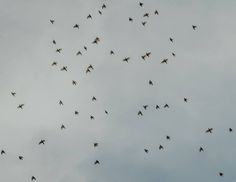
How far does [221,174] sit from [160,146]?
41.8ft

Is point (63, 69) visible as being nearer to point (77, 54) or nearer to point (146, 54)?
point (77, 54)

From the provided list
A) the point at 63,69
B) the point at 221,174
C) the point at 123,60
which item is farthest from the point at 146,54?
the point at 221,174

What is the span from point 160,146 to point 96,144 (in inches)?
517

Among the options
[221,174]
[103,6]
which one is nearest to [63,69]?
[103,6]

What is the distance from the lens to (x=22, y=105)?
162 metres

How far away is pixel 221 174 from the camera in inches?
6334

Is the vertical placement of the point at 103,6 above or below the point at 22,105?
above

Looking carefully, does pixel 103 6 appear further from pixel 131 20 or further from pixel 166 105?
pixel 166 105

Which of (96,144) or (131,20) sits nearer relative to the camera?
(131,20)

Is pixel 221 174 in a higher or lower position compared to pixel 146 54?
lower

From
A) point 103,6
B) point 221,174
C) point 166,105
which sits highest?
point 103,6

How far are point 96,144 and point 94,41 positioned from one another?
20.8m

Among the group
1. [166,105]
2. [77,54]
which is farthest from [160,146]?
[77,54]

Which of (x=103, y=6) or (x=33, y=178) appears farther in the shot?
(x=33, y=178)
